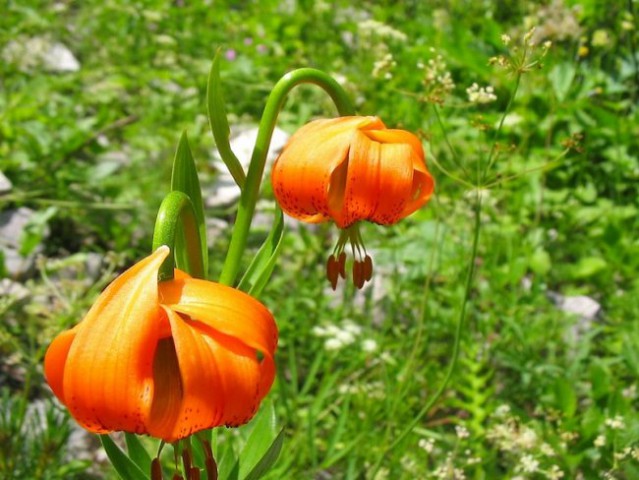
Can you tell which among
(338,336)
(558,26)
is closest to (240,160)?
(338,336)

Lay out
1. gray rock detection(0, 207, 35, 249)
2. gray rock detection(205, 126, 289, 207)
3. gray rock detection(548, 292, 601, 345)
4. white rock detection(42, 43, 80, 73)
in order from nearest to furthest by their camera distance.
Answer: gray rock detection(548, 292, 601, 345) < gray rock detection(0, 207, 35, 249) < gray rock detection(205, 126, 289, 207) < white rock detection(42, 43, 80, 73)

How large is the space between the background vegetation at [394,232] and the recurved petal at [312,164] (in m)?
0.40

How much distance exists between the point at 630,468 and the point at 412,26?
2.81 m

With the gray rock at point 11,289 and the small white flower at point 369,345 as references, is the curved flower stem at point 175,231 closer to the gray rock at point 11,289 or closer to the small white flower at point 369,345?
the small white flower at point 369,345

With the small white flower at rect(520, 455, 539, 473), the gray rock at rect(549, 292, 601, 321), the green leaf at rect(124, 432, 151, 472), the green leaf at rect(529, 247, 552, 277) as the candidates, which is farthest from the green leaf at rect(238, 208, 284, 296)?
the gray rock at rect(549, 292, 601, 321)

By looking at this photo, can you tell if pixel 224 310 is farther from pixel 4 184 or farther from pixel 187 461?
Result: pixel 4 184

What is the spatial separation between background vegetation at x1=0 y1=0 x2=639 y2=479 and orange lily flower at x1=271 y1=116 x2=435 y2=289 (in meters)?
0.36

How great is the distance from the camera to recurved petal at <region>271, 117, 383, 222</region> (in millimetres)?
1038

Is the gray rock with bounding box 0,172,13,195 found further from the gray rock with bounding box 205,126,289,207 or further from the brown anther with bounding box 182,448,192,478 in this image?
the brown anther with bounding box 182,448,192,478

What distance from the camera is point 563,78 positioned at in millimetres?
2934

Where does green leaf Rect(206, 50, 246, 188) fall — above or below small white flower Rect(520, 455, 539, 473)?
above

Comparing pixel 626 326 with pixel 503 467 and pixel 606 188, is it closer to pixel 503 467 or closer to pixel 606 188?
pixel 503 467

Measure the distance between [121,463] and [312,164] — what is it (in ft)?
1.54

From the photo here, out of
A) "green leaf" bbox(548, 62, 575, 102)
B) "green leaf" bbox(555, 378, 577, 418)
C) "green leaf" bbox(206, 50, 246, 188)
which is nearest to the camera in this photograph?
"green leaf" bbox(206, 50, 246, 188)
